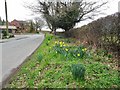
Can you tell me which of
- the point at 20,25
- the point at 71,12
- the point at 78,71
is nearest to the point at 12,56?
the point at 78,71

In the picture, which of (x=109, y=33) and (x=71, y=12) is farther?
(x=71, y=12)

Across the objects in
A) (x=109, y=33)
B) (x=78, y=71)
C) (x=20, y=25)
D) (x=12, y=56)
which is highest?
(x=20, y=25)

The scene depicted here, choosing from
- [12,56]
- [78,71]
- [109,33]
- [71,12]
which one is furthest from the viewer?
[71,12]

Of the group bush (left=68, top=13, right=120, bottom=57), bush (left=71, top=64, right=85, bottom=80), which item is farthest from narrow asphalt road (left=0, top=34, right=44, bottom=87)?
bush (left=68, top=13, right=120, bottom=57)

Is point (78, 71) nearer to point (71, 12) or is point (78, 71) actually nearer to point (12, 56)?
point (12, 56)

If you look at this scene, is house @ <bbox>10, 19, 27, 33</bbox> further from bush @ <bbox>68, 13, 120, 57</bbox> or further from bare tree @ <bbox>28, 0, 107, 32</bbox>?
bush @ <bbox>68, 13, 120, 57</bbox>

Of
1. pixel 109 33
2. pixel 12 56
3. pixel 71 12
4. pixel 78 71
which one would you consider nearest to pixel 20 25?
pixel 71 12

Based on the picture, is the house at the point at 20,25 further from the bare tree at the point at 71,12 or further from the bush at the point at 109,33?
the bush at the point at 109,33

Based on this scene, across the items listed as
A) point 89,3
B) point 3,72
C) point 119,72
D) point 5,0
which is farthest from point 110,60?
point 5,0

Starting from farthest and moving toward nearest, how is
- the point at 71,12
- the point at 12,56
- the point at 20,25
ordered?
the point at 20,25 → the point at 71,12 → the point at 12,56

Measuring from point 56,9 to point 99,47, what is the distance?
80.6 ft

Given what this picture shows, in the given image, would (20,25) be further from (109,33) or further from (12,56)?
(109,33)

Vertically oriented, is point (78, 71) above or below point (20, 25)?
below

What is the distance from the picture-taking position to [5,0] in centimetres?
4188
